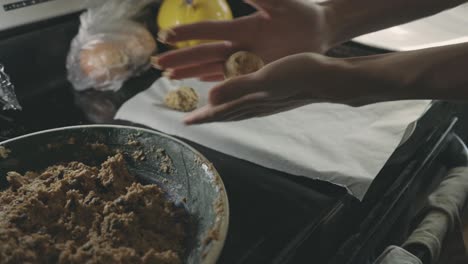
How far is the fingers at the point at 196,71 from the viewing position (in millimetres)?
738

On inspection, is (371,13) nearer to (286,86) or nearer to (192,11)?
(286,86)

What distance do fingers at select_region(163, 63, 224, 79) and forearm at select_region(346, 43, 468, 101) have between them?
29 cm

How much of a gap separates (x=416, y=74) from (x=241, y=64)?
0.30 m

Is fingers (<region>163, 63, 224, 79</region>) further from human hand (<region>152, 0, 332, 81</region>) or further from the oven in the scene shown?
the oven

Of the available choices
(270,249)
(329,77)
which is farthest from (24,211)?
(329,77)

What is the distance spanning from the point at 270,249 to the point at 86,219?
24 cm

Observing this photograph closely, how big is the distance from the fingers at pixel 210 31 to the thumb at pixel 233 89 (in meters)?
0.20

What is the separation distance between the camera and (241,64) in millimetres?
726

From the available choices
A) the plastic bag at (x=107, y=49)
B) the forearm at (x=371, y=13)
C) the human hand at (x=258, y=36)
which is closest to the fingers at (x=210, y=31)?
the human hand at (x=258, y=36)

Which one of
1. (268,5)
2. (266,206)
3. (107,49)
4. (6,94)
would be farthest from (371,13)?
(6,94)

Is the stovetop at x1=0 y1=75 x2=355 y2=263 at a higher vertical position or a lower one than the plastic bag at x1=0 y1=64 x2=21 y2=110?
lower

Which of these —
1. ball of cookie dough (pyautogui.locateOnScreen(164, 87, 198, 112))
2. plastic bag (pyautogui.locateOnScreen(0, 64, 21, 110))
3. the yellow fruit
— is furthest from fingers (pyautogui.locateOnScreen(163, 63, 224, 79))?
plastic bag (pyautogui.locateOnScreen(0, 64, 21, 110))

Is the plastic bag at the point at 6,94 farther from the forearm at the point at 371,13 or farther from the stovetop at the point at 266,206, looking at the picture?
the forearm at the point at 371,13

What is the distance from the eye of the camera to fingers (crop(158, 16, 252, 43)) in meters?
0.72
